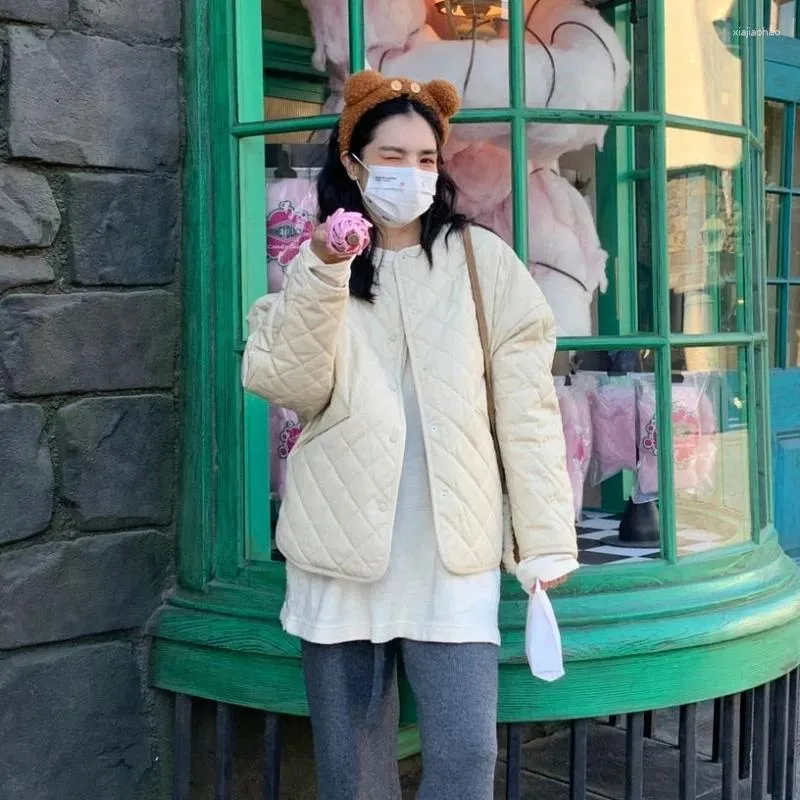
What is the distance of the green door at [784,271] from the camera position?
450 cm

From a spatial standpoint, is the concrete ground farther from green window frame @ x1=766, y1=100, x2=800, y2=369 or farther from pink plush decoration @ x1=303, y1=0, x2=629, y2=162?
pink plush decoration @ x1=303, y1=0, x2=629, y2=162

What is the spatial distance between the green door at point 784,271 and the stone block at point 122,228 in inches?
104

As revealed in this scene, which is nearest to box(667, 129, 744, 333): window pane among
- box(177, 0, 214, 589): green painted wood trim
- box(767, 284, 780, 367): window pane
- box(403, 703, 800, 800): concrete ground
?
box(177, 0, 214, 589): green painted wood trim

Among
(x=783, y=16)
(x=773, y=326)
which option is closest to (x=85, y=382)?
(x=773, y=326)

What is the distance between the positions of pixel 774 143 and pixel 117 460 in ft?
9.87

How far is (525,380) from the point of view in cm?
217

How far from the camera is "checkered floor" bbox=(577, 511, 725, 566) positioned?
2.84 meters

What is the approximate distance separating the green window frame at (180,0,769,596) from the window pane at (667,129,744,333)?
0.05 m

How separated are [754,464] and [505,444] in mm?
1180

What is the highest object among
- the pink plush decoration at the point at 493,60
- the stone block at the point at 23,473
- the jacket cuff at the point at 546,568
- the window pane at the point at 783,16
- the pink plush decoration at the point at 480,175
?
the window pane at the point at 783,16

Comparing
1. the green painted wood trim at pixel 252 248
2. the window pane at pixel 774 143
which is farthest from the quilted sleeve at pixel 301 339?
the window pane at pixel 774 143

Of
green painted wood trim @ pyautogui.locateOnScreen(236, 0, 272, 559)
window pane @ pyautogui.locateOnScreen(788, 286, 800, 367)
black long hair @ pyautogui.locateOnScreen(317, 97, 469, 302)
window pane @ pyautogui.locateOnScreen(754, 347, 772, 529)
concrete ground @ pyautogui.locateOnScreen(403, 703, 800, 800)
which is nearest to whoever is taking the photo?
black long hair @ pyautogui.locateOnScreen(317, 97, 469, 302)

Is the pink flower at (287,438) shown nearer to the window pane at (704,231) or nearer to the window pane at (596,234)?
the window pane at (596,234)

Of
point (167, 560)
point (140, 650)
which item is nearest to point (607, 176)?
point (167, 560)
